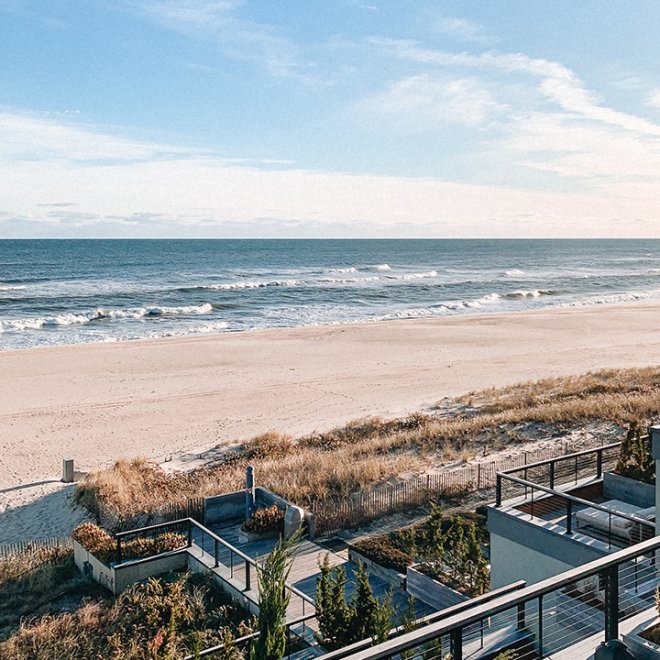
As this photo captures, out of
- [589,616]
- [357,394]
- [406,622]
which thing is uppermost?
[406,622]

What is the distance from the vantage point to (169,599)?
1034 cm

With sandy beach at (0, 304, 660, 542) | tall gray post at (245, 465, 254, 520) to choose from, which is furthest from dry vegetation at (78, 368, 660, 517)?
sandy beach at (0, 304, 660, 542)

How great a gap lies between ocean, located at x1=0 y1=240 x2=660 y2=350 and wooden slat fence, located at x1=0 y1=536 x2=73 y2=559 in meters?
31.0

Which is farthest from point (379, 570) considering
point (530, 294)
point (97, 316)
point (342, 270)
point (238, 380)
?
point (342, 270)

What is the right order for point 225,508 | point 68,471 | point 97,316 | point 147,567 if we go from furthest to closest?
point 97,316
point 68,471
point 225,508
point 147,567

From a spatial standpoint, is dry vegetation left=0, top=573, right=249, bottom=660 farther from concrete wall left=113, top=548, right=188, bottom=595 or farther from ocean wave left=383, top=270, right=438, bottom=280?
ocean wave left=383, top=270, right=438, bottom=280

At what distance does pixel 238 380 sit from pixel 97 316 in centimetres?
2605

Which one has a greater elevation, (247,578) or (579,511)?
(579,511)

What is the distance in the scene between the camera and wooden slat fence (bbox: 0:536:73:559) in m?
13.9

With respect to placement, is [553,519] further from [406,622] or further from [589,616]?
[406,622]

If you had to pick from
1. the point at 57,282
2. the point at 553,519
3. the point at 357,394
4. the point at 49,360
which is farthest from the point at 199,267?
the point at 553,519

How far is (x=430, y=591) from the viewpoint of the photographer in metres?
11.1

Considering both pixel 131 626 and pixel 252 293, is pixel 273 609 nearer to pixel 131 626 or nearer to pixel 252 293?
pixel 131 626

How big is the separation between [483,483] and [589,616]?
29.7 feet
